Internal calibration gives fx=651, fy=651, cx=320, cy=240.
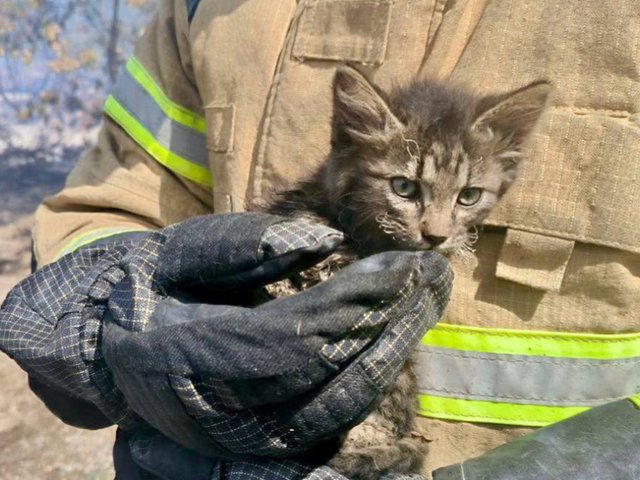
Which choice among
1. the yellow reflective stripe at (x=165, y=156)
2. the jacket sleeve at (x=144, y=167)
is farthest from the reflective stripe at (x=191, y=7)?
the yellow reflective stripe at (x=165, y=156)

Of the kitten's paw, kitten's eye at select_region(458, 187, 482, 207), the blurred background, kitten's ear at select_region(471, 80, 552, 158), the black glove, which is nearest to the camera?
the black glove

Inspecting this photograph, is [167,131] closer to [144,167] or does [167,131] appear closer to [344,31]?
[144,167]

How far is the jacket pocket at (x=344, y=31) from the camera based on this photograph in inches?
76.0

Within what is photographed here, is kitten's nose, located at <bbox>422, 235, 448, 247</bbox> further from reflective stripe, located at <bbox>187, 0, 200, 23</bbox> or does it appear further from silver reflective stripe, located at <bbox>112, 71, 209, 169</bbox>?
reflective stripe, located at <bbox>187, 0, 200, 23</bbox>

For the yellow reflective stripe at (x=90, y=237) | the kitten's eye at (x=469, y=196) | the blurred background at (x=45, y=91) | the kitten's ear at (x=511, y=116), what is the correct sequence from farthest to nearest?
the blurred background at (x=45, y=91)
the yellow reflective stripe at (x=90, y=237)
the kitten's eye at (x=469, y=196)
the kitten's ear at (x=511, y=116)

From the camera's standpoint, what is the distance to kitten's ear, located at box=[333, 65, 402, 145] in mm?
1864

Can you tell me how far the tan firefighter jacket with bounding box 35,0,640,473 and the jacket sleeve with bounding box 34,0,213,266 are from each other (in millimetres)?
145

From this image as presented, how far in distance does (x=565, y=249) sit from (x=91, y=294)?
3.91 ft

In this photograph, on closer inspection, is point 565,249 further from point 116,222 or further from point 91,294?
point 116,222

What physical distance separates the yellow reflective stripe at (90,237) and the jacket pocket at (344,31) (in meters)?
0.81

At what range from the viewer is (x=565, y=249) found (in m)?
1.63

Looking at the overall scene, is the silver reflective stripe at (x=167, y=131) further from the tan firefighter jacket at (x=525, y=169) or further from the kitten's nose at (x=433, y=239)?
the kitten's nose at (x=433, y=239)

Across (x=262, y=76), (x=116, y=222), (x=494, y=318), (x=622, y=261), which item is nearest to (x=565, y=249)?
(x=622, y=261)

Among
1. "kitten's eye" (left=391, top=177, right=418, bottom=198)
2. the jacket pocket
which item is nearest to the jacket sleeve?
the jacket pocket
